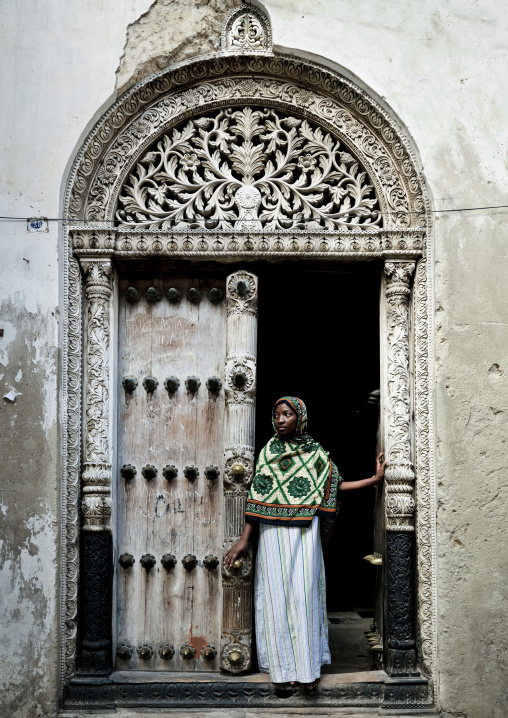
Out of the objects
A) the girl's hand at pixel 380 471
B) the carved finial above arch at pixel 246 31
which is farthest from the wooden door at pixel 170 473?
the carved finial above arch at pixel 246 31

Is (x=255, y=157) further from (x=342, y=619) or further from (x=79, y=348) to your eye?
(x=342, y=619)

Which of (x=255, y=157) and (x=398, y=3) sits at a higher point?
(x=398, y=3)

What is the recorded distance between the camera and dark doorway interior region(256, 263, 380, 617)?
6.27 metres

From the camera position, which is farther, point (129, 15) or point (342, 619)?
point (342, 619)

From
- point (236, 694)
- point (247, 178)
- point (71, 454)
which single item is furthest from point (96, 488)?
point (247, 178)

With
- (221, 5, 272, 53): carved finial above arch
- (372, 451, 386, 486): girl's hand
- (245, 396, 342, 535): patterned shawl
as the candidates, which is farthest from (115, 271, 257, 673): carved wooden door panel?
(221, 5, 272, 53): carved finial above arch

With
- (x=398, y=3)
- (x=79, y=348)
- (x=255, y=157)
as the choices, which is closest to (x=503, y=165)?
(x=398, y=3)

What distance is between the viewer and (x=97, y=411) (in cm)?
401

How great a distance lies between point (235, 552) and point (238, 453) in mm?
504

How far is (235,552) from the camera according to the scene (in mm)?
3908

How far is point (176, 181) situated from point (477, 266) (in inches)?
64.5

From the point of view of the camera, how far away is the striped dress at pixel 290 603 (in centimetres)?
383

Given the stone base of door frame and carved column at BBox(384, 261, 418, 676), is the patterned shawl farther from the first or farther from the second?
the stone base of door frame

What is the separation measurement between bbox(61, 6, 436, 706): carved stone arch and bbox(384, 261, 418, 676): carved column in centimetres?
1
